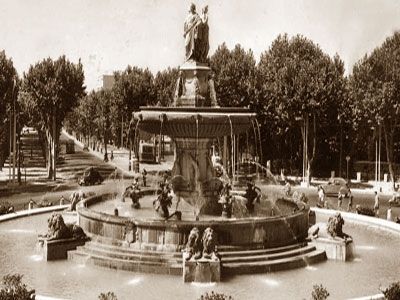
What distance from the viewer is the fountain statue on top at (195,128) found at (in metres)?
22.8

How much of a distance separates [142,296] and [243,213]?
29.1 ft

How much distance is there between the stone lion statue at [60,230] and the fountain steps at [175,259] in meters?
0.64

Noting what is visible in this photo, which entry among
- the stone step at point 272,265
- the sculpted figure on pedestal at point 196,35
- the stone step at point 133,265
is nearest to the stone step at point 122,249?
the stone step at point 133,265

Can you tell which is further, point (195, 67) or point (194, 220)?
point (195, 67)

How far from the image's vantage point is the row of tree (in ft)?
154

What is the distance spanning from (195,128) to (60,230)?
6.17 metres

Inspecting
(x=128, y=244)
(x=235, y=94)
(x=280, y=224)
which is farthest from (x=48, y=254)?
(x=235, y=94)

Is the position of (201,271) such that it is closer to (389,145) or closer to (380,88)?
(380,88)

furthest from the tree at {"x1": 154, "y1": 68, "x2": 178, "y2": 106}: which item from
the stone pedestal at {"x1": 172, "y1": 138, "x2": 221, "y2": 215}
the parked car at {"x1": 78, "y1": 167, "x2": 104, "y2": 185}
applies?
the stone pedestal at {"x1": 172, "y1": 138, "x2": 221, "y2": 215}

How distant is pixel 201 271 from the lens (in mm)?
17594

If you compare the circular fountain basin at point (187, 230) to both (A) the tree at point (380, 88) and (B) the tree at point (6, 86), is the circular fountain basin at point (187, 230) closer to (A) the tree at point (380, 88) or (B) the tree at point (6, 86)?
(A) the tree at point (380, 88)

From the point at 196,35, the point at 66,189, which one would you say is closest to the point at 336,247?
the point at 196,35

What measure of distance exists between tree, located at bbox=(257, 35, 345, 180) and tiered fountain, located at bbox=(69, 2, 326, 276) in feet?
75.3

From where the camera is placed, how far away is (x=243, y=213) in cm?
2423
